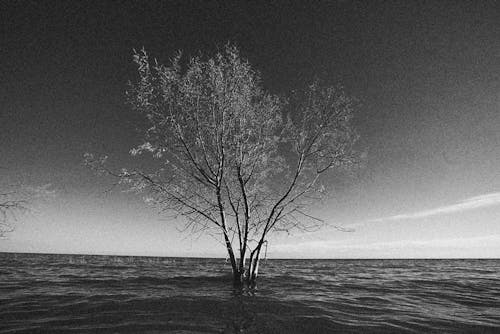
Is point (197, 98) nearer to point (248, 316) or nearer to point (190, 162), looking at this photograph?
point (190, 162)

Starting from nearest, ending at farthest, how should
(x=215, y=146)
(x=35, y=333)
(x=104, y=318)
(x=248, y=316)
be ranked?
(x=35, y=333) < (x=104, y=318) < (x=248, y=316) < (x=215, y=146)

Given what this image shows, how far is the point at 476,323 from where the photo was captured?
8.30 meters

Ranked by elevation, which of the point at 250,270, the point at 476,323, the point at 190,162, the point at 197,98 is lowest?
the point at 476,323

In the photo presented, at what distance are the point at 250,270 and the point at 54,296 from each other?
27.6 ft

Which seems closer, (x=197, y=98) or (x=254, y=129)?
(x=197, y=98)

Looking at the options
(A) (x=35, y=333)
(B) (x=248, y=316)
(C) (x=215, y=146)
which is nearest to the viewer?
(A) (x=35, y=333)

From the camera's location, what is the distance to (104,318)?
770 centimetres

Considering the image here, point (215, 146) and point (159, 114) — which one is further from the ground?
point (159, 114)

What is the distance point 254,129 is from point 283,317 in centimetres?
828

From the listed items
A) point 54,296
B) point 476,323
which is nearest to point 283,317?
point 476,323

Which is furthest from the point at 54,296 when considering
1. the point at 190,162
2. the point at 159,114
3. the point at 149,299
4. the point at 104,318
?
the point at 159,114

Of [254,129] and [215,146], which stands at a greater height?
[254,129]

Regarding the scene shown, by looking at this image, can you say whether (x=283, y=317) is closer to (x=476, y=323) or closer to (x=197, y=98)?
(x=476, y=323)

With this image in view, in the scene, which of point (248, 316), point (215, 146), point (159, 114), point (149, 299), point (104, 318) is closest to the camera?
point (104, 318)
